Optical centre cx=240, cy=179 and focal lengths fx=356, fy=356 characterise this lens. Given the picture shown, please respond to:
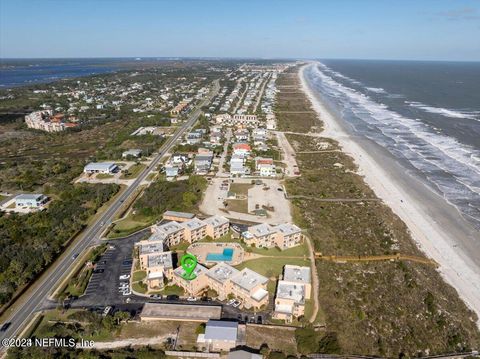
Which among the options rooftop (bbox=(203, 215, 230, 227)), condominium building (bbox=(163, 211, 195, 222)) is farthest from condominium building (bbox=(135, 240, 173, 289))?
condominium building (bbox=(163, 211, 195, 222))

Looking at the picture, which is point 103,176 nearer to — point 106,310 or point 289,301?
point 106,310

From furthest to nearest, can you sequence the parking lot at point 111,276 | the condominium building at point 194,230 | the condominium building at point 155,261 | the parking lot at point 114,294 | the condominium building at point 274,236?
the condominium building at point 194,230 → the condominium building at point 274,236 → the condominium building at point 155,261 → the parking lot at point 111,276 → the parking lot at point 114,294

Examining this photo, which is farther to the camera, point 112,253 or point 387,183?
point 387,183

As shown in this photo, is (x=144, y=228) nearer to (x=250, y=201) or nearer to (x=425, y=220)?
(x=250, y=201)

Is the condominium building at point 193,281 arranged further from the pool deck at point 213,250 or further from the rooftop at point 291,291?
the rooftop at point 291,291

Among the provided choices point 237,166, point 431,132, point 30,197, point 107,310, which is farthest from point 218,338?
point 431,132

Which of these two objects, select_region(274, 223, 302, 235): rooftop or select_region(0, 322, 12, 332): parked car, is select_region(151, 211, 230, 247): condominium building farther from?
select_region(0, 322, 12, 332): parked car

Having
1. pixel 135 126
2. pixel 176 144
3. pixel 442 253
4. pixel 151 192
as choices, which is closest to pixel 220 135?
pixel 176 144

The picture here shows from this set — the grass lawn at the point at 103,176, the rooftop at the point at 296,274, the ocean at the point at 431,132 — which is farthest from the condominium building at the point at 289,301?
the grass lawn at the point at 103,176
